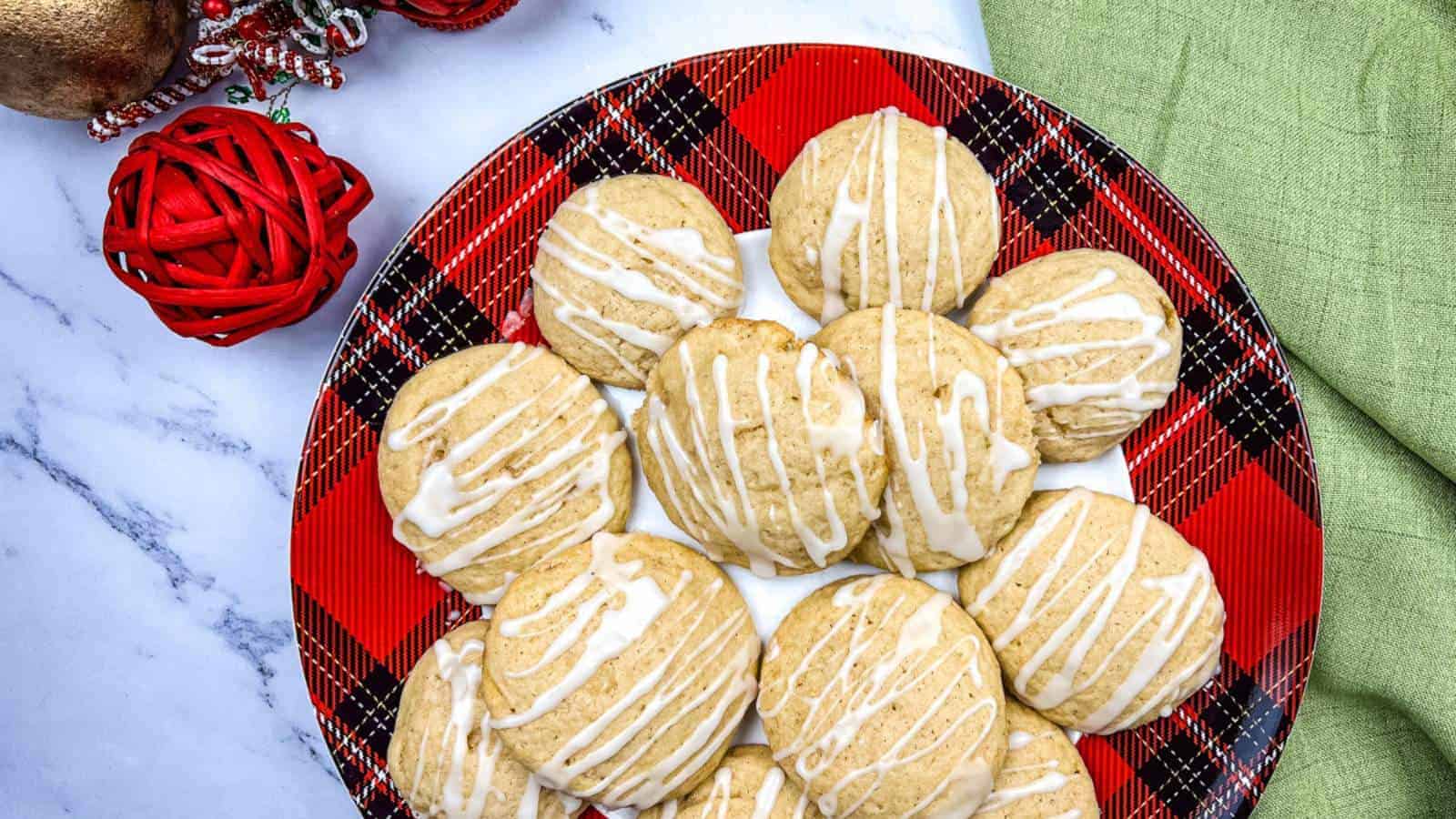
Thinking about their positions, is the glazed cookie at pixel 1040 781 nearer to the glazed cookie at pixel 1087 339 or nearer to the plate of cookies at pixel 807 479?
the plate of cookies at pixel 807 479

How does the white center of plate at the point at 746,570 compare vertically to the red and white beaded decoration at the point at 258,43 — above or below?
below

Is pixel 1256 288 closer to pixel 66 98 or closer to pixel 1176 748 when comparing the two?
pixel 1176 748

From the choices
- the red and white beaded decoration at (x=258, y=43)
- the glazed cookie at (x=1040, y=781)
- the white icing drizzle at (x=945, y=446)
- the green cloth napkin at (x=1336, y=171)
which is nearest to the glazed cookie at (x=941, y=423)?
the white icing drizzle at (x=945, y=446)

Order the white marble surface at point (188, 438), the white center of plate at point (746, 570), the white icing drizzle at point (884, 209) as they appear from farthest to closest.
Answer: the white marble surface at point (188, 438) → the white center of plate at point (746, 570) → the white icing drizzle at point (884, 209)

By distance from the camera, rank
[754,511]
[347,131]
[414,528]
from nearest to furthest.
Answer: [754,511]
[414,528]
[347,131]

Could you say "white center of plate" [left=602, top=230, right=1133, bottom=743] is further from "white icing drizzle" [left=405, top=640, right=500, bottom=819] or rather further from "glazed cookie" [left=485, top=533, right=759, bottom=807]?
"white icing drizzle" [left=405, top=640, right=500, bottom=819]

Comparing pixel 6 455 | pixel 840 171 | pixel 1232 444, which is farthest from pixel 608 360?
pixel 6 455

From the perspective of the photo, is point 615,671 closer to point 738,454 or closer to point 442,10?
point 738,454
